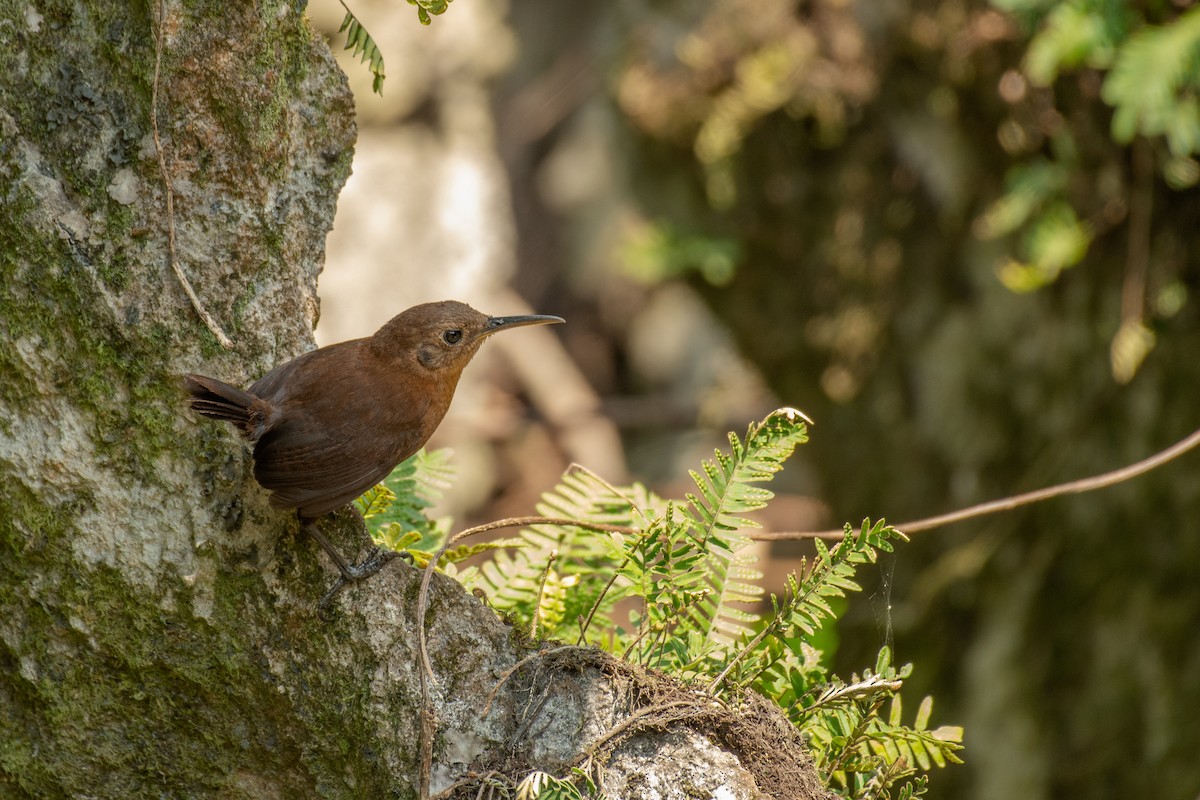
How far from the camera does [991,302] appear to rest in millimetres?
5211

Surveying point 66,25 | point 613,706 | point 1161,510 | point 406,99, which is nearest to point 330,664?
point 613,706

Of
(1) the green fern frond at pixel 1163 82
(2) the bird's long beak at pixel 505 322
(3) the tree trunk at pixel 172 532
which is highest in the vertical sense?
(1) the green fern frond at pixel 1163 82

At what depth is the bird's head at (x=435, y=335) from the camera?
2.70 meters

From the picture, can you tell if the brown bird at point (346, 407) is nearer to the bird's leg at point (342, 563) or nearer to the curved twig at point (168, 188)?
the bird's leg at point (342, 563)

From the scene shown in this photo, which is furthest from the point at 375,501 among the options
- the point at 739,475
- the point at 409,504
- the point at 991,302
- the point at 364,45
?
the point at 991,302

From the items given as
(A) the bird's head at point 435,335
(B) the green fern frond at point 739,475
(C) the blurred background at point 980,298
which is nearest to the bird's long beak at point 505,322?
(A) the bird's head at point 435,335

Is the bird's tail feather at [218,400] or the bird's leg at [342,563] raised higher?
the bird's tail feather at [218,400]

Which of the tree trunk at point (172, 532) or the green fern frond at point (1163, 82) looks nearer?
the tree trunk at point (172, 532)

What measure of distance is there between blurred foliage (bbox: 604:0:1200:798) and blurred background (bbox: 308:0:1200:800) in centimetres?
1

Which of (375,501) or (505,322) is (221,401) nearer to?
(375,501)

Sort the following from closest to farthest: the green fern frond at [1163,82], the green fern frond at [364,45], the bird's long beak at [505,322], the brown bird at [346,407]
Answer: the brown bird at [346,407] → the green fern frond at [364,45] → the bird's long beak at [505,322] → the green fern frond at [1163,82]

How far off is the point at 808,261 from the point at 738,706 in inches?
149

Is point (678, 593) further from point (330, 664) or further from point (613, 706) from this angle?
point (330, 664)

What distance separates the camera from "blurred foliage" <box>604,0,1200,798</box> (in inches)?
177
